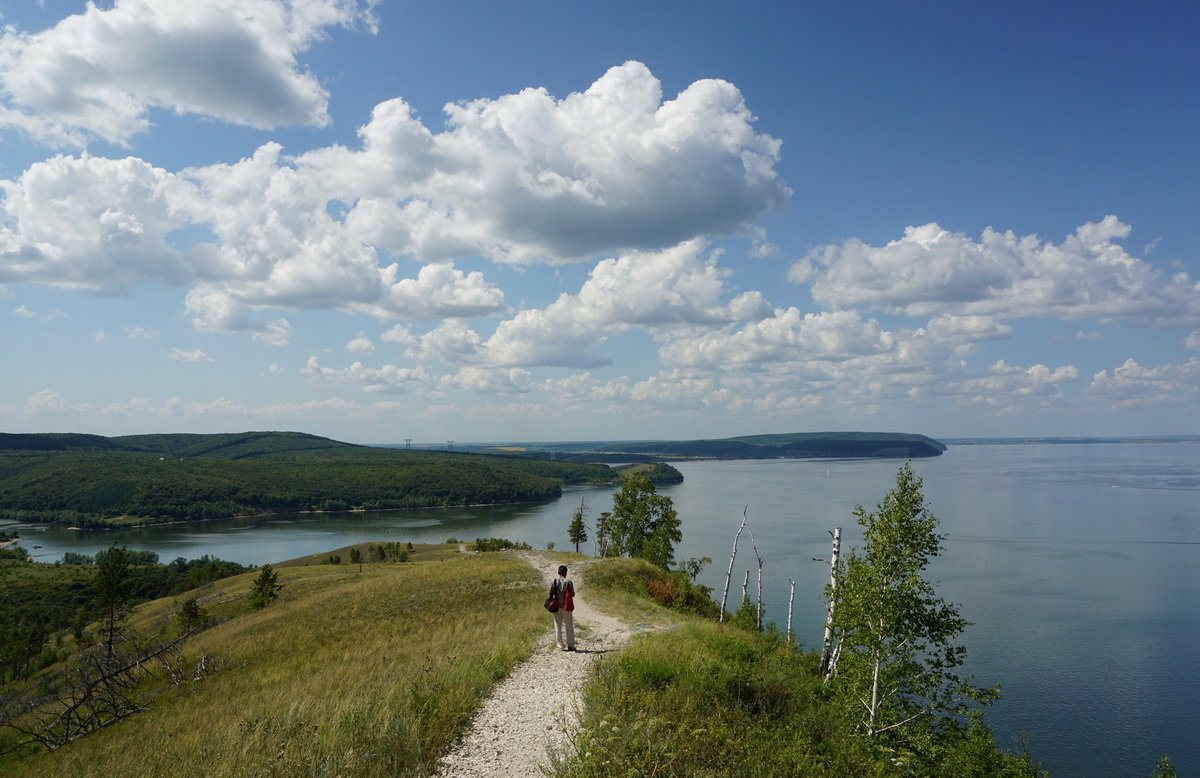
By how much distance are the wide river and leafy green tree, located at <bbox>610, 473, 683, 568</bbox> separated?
13158 mm

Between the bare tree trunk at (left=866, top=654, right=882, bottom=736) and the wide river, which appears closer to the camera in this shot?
the bare tree trunk at (left=866, top=654, right=882, bottom=736)

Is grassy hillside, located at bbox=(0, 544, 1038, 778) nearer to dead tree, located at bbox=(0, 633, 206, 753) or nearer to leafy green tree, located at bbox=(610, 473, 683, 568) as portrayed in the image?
dead tree, located at bbox=(0, 633, 206, 753)

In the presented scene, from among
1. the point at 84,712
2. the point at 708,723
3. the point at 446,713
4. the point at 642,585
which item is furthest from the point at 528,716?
the point at 642,585

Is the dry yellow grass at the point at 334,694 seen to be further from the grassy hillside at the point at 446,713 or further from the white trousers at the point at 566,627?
the white trousers at the point at 566,627

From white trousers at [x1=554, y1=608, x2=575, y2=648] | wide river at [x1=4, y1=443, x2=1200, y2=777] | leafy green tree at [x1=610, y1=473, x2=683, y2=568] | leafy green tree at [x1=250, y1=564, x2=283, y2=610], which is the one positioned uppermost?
white trousers at [x1=554, y1=608, x2=575, y2=648]

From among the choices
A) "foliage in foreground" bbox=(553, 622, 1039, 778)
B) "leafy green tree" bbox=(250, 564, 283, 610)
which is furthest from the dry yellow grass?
"leafy green tree" bbox=(250, 564, 283, 610)

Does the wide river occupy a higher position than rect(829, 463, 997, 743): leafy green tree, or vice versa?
rect(829, 463, 997, 743): leafy green tree

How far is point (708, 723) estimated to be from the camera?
1182cm

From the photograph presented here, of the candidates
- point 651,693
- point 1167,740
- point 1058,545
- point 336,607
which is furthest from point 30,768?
point 1058,545

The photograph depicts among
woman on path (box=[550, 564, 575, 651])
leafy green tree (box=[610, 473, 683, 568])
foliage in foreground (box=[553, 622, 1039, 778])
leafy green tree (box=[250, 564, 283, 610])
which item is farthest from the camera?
leafy green tree (box=[610, 473, 683, 568])

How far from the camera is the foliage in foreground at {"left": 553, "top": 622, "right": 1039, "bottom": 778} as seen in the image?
30.7 ft

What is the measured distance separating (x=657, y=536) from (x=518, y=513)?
13903 cm

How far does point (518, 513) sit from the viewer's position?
192 m

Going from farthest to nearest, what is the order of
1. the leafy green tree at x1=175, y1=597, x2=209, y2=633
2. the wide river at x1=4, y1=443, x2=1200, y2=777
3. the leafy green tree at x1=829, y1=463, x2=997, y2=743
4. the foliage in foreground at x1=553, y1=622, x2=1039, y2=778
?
the leafy green tree at x1=175, y1=597, x2=209, y2=633
the wide river at x1=4, y1=443, x2=1200, y2=777
the leafy green tree at x1=829, y1=463, x2=997, y2=743
the foliage in foreground at x1=553, y1=622, x2=1039, y2=778
